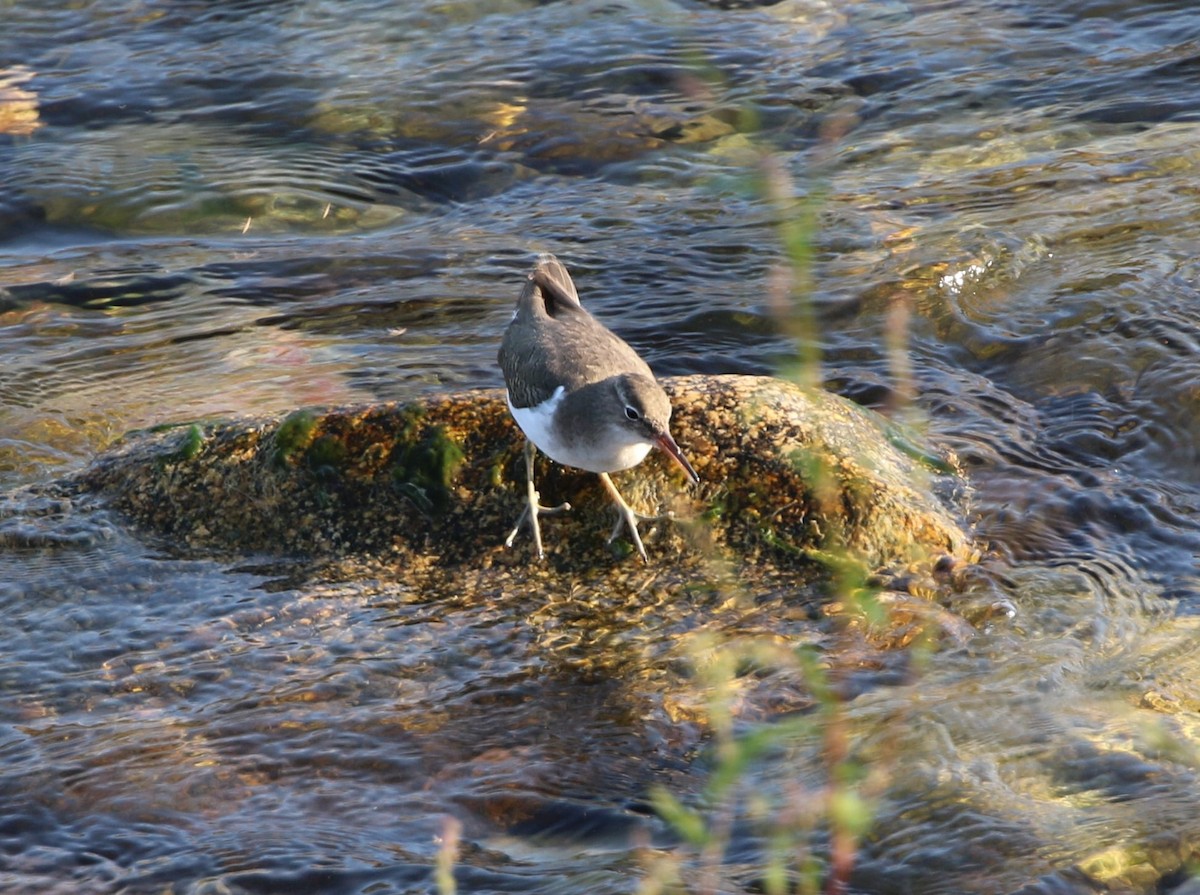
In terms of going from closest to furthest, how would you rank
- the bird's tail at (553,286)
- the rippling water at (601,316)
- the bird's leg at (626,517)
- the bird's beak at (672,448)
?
the rippling water at (601,316)
the bird's beak at (672,448)
the bird's leg at (626,517)
the bird's tail at (553,286)

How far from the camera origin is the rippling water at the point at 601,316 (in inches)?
157

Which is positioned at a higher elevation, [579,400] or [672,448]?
[579,400]

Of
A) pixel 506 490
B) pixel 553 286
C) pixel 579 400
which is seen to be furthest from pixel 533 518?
pixel 553 286

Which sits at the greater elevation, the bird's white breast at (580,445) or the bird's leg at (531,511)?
the bird's white breast at (580,445)

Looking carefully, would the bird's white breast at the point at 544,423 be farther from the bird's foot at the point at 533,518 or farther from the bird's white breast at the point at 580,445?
the bird's foot at the point at 533,518

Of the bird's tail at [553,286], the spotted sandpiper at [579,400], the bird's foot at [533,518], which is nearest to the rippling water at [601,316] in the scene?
the bird's foot at [533,518]

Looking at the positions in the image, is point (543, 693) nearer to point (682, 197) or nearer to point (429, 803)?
point (429, 803)

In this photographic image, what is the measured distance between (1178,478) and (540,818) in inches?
138

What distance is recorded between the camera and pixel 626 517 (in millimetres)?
5152

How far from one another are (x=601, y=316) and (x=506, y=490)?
2.61m

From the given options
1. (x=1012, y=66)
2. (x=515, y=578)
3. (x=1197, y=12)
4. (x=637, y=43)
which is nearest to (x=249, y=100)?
(x=637, y=43)

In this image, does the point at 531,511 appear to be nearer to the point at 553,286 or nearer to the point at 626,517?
the point at 626,517

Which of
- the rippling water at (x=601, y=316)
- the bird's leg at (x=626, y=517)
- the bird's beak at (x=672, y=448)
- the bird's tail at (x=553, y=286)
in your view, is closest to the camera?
the rippling water at (x=601, y=316)

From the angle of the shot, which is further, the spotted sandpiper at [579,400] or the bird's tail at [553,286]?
the bird's tail at [553,286]
